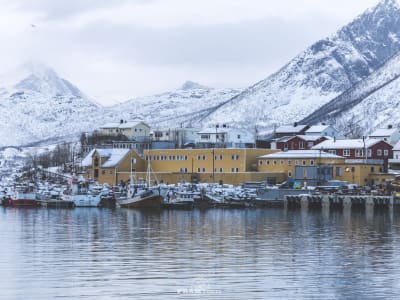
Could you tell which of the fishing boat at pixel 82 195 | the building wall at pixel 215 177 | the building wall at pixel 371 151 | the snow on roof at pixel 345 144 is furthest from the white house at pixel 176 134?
the fishing boat at pixel 82 195

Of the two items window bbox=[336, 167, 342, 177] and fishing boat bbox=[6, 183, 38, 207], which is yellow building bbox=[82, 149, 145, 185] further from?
window bbox=[336, 167, 342, 177]

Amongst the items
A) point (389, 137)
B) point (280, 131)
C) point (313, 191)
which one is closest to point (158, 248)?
point (313, 191)

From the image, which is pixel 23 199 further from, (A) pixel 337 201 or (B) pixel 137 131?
(B) pixel 137 131

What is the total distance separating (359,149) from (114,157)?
2821 cm

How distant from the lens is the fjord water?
35438 millimetres

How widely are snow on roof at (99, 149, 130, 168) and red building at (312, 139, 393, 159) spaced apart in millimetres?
22959

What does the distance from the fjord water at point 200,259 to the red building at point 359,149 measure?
44.7m

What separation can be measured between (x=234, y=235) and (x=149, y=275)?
19.7 m

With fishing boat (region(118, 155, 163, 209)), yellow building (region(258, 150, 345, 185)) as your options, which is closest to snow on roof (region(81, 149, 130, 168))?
yellow building (region(258, 150, 345, 185))

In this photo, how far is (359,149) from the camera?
4601 inches

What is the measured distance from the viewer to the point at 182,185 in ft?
340

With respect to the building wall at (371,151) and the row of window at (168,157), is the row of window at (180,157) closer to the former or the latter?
the row of window at (168,157)

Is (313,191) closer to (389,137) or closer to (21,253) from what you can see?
(389,137)

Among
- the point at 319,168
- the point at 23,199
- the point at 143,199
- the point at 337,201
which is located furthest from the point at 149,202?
the point at 319,168
